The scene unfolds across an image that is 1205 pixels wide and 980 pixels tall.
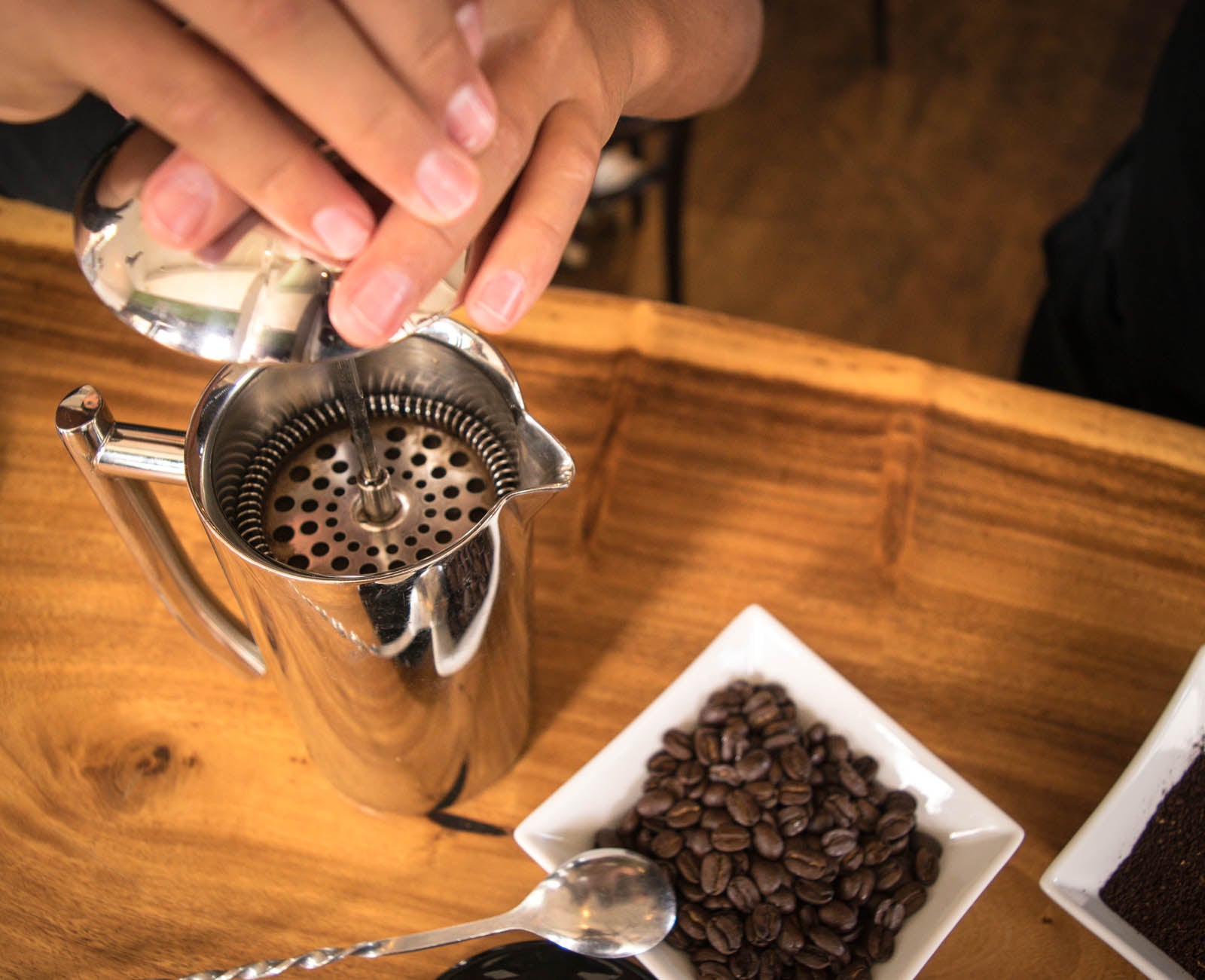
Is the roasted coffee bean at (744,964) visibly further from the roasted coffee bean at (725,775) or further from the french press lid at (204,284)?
the french press lid at (204,284)

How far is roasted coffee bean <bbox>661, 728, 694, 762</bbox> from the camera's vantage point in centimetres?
67

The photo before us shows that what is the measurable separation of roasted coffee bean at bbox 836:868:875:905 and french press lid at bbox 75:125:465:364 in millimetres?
437

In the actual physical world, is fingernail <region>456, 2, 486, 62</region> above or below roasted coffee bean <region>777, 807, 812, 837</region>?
above

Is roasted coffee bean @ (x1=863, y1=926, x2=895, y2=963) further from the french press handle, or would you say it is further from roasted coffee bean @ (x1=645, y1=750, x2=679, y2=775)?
the french press handle

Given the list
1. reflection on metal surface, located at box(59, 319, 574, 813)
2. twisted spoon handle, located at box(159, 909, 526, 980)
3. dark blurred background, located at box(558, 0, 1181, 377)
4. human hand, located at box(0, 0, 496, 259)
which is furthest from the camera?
dark blurred background, located at box(558, 0, 1181, 377)

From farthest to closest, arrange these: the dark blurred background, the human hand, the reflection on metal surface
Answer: the dark blurred background, the reflection on metal surface, the human hand

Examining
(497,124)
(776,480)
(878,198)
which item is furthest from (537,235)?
(878,198)

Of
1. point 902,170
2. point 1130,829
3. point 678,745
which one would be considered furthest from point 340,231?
point 902,170

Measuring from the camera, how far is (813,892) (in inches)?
24.3

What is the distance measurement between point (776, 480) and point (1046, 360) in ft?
2.00

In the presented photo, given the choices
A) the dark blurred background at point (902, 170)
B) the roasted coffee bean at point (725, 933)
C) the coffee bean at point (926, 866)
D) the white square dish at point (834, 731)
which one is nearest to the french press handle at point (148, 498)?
the white square dish at point (834, 731)

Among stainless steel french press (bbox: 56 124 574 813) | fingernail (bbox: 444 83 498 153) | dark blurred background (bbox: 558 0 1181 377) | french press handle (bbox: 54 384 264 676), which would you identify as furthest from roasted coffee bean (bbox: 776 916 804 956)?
dark blurred background (bbox: 558 0 1181 377)

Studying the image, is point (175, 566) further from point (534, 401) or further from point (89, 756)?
point (534, 401)

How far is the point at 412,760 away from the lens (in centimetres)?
62
